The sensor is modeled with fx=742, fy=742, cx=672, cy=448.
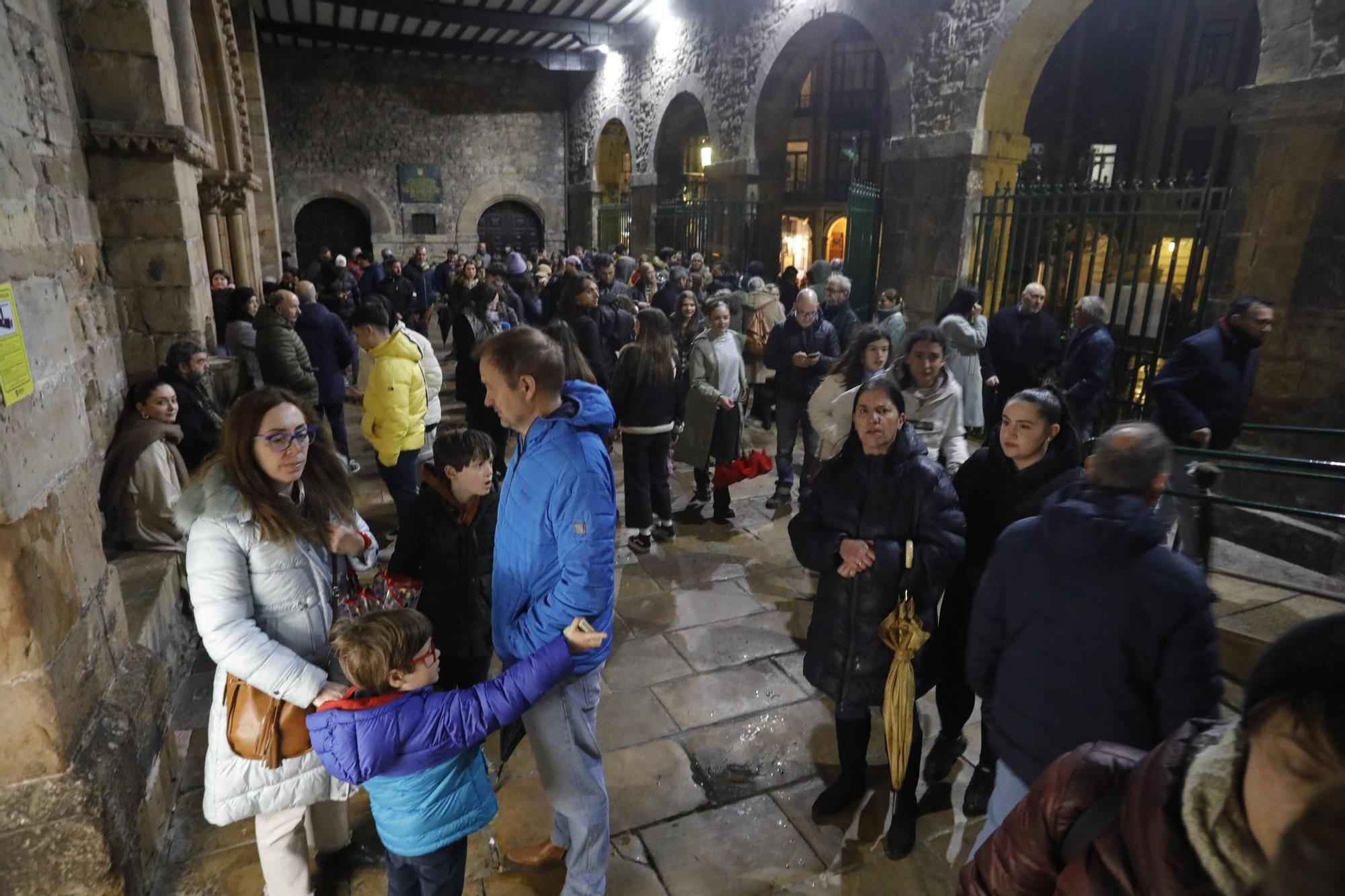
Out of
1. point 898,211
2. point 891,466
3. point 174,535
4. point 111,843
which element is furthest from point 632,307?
point 111,843

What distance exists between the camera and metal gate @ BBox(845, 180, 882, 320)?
8727mm

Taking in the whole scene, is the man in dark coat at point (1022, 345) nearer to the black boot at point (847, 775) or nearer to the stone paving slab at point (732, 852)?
the black boot at point (847, 775)

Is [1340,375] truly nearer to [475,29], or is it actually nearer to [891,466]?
[891,466]

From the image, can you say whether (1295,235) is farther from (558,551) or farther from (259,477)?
(259,477)

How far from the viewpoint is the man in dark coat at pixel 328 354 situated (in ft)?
19.5

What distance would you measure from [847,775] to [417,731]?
5.20 ft

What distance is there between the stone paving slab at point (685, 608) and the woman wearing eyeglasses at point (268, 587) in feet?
6.54

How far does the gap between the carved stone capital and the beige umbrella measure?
4.51m

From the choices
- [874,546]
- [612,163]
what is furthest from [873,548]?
[612,163]

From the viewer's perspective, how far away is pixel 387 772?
171 centimetres

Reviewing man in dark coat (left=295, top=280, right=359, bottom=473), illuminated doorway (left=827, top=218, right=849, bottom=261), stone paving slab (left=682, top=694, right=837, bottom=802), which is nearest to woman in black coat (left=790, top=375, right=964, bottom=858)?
stone paving slab (left=682, top=694, right=837, bottom=802)

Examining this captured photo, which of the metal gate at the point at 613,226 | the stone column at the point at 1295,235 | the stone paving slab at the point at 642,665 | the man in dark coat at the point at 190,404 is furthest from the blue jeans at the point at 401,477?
the metal gate at the point at 613,226

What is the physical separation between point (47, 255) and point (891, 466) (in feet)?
8.34

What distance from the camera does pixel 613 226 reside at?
16.5 meters
